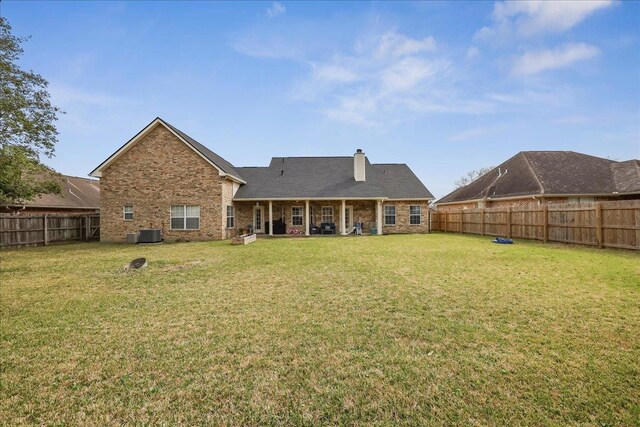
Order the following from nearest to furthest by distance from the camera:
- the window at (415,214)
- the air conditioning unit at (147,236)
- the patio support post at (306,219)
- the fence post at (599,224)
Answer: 1. the fence post at (599,224)
2. the air conditioning unit at (147,236)
3. the patio support post at (306,219)
4. the window at (415,214)

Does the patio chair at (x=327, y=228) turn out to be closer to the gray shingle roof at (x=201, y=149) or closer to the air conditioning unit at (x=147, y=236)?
the gray shingle roof at (x=201, y=149)

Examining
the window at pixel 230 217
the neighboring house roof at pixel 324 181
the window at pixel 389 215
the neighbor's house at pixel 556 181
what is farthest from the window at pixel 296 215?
the neighbor's house at pixel 556 181

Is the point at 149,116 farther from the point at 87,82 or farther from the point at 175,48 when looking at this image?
the point at 175,48

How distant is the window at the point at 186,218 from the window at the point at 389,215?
539 inches

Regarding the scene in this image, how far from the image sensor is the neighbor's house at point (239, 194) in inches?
762

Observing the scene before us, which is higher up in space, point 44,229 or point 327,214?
point 327,214

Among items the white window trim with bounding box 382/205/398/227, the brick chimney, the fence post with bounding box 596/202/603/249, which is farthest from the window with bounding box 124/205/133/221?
the fence post with bounding box 596/202/603/249

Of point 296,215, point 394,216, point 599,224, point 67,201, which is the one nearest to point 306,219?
point 296,215

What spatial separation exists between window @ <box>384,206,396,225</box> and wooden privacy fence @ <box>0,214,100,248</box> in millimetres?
20759

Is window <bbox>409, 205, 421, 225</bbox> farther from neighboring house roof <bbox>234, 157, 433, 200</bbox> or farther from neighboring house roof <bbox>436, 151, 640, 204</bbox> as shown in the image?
neighboring house roof <bbox>436, 151, 640, 204</bbox>

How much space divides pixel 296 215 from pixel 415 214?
30.7ft

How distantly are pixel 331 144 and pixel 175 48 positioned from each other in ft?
70.0

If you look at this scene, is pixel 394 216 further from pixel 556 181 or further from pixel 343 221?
pixel 556 181

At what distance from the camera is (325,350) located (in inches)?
151
